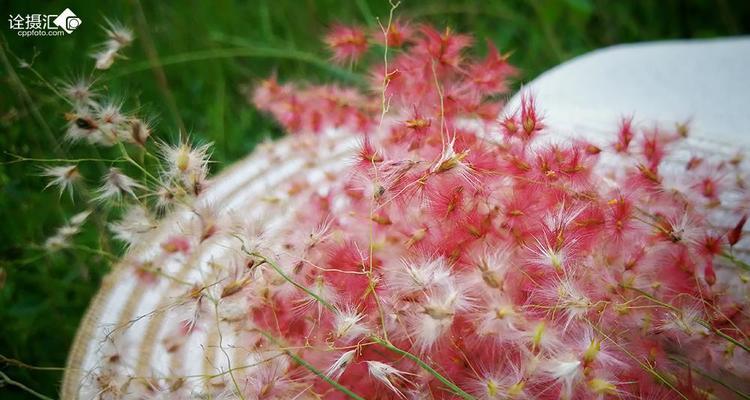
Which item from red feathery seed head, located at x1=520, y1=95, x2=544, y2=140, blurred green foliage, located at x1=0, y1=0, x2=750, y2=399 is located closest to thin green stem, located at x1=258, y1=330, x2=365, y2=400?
red feathery seed head, located at x1=520, y1=95, x2=544, y2=140

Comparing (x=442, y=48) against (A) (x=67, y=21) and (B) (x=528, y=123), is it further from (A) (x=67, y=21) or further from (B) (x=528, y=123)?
(A) (x=67, y=21)

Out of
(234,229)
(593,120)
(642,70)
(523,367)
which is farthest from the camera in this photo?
(642,70)

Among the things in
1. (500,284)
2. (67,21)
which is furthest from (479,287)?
(67,21)

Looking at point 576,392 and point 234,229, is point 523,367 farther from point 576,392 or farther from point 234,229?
point 234,229

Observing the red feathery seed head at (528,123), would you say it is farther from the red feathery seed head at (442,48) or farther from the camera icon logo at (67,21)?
the camera icon logo at (67,21)

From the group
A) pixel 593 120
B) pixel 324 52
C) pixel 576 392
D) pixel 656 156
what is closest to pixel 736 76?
pixel 593 120

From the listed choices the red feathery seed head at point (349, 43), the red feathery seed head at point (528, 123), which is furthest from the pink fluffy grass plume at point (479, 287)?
the red feathery seed head at point (349, 43)
